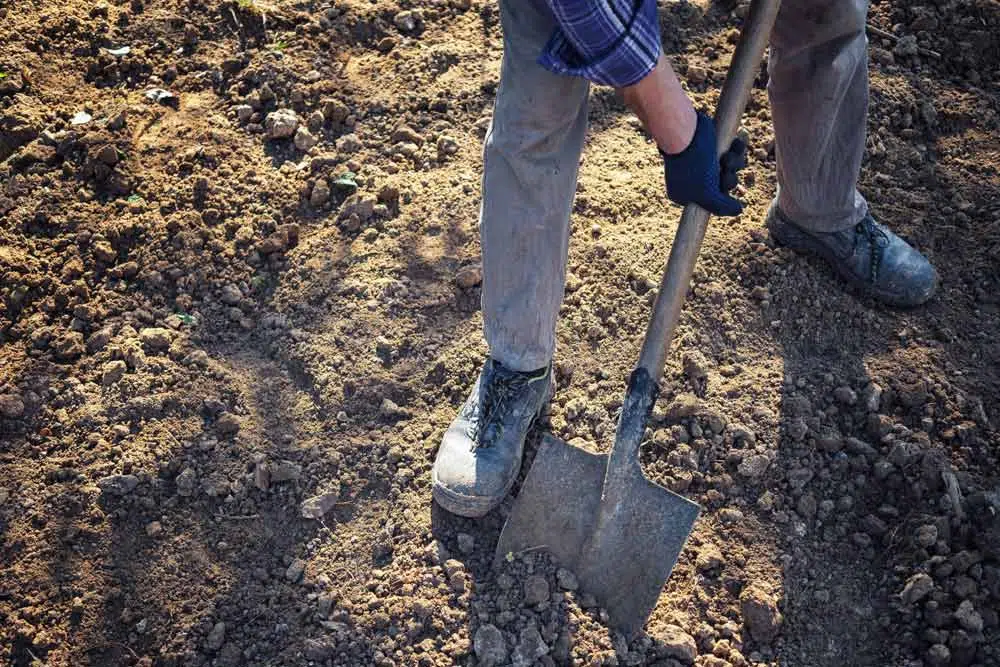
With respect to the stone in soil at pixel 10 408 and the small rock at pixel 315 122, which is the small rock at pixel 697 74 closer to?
the small rock at pixel 315 122

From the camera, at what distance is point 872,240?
2797 millimetres

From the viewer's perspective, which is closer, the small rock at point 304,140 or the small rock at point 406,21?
the small rock at point 304,140

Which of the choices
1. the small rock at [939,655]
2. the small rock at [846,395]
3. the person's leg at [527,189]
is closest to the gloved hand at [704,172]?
the person's leg at [527,189]

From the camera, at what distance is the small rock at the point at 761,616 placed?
7.50 feet

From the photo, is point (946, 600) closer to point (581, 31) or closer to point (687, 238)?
point (687, 238)

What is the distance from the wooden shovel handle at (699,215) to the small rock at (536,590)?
1.94 feet

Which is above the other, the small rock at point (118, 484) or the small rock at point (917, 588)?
the small rock at point (917, 588)

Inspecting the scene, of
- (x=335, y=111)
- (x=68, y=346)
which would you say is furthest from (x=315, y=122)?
(x=68, y=346)

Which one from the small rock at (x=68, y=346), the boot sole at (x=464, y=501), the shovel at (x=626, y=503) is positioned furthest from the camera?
the small rock at (x=68, y=346)

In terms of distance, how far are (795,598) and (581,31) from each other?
4.97ft

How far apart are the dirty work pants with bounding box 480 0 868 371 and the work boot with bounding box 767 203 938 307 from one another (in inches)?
2.0

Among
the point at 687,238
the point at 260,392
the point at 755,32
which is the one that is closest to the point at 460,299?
the point at 260,392

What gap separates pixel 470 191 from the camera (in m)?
3.13

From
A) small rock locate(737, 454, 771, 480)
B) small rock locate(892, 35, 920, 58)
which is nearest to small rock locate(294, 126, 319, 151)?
small rock locate(737, 454, 771, 480)
